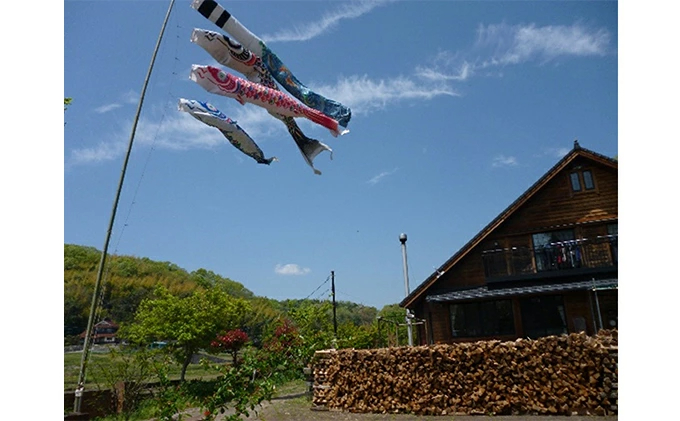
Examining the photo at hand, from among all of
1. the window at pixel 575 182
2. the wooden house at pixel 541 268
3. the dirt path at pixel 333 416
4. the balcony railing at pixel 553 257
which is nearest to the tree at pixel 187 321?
the dirt path at pixel 333 416

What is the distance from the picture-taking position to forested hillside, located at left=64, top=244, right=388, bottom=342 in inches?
1190

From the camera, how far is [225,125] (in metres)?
Result: 4.25

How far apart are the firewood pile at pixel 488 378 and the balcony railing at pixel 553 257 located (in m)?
5.24

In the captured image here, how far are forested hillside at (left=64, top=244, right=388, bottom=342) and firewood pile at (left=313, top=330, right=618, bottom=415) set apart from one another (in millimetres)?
13581

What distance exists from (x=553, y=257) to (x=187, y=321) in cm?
1431

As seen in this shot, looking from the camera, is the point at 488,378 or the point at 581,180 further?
the point at 581,180

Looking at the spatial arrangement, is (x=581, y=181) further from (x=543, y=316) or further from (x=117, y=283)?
(x=117, y=283)

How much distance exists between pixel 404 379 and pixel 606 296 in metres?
7.33

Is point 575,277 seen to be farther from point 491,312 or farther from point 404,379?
point 404,379

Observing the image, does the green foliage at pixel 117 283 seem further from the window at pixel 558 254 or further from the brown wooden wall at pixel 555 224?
the window at pixel 558 254

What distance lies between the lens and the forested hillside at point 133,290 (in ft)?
99.2

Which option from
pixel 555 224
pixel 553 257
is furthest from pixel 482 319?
pixel 555 224
